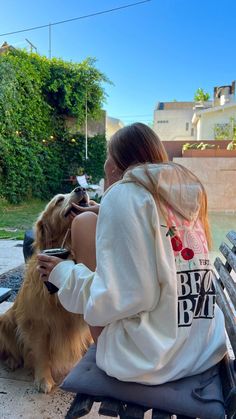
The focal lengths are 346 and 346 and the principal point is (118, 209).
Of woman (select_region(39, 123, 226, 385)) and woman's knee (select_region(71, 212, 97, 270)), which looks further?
woman's knee (select_region(71, 212, 97, 270))

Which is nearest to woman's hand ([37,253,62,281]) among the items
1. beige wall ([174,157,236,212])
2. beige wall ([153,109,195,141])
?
beige wall ([174,157,236,212])

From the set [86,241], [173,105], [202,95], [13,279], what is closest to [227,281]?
[86,241]

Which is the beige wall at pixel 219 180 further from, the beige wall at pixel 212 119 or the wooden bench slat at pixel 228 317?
the wooden bench slat at pixel 228 317

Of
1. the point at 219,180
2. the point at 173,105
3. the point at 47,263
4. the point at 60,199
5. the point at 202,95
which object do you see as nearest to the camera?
the point at 47,263

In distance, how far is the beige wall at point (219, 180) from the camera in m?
9.18

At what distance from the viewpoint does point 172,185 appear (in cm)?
108

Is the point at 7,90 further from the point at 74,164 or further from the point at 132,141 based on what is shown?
the point at 132,141

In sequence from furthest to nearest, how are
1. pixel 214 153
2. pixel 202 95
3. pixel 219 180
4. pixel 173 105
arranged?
pixel 173 105
pixel 202 95
pixel 214 153
pixel 219 180

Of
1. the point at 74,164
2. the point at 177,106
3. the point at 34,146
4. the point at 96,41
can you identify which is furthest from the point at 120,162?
the point at 177,106

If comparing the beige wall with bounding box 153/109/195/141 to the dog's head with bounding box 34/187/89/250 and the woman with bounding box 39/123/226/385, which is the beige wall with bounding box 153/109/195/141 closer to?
the dog's head with bounding box 34/187/89/250

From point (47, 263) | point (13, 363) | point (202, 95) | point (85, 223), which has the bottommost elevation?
point (13, 363)

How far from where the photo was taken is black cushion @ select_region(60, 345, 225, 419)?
3.05 feet

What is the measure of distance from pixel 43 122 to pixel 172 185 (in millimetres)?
10057

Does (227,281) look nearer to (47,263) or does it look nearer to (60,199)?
(47,263)
